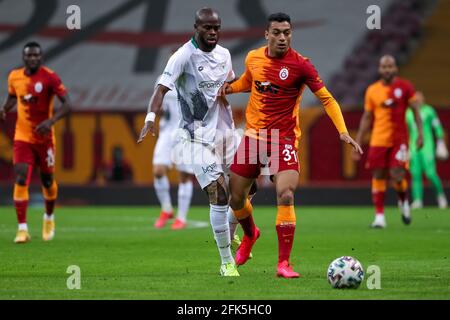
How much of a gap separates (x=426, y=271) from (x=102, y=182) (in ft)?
52.2

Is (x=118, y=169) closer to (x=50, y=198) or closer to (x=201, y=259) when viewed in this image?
(x=50, y=198)

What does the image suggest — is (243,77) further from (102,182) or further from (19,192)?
(102,182)

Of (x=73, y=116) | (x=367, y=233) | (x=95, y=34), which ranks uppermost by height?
(x=95, y=34)

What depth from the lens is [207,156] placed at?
986 centimetres

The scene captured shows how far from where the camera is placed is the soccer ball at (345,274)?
327 inches

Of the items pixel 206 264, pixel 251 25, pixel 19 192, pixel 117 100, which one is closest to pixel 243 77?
pixel 206 264

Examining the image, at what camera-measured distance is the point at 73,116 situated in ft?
83.1

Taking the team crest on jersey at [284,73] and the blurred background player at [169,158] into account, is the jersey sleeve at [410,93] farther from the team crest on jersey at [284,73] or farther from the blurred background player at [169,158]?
the team crest on jersey at [284,73]

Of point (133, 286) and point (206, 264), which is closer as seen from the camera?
point (133, 286)

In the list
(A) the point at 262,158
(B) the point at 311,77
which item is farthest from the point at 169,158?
(B) the point at 311,77

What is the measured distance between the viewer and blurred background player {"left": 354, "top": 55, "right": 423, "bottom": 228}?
53.7ft

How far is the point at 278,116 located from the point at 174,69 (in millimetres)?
1018

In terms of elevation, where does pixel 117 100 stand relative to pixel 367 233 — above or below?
above
